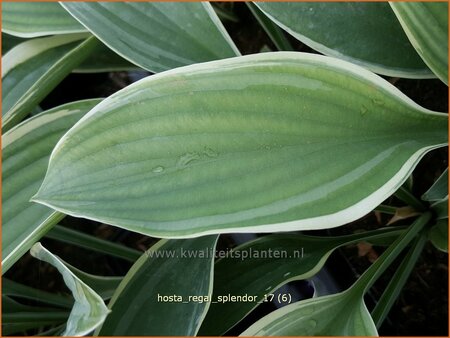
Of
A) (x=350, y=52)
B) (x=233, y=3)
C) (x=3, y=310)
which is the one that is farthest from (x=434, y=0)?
(x=3, y=310)

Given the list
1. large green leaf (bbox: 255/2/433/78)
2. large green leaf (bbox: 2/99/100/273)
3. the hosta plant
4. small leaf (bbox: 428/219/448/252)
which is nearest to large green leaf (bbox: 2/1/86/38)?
the hosta plant

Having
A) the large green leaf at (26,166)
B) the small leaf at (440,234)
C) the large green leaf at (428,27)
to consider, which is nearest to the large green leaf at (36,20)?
the large green leaf at (26,166)

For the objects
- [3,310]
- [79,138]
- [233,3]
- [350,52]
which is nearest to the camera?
[79,138]

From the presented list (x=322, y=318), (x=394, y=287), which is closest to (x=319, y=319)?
(x=322, y=318)

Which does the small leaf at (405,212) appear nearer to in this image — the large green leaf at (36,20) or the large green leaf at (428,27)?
the large green leaf at (428,27)

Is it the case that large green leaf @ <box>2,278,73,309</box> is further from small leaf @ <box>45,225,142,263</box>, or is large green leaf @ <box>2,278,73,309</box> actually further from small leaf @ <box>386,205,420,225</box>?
small leaf @ <box>386,205,420,225</box>

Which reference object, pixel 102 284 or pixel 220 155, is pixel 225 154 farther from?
pixel 102 284

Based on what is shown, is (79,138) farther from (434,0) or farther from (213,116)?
(434,0)
